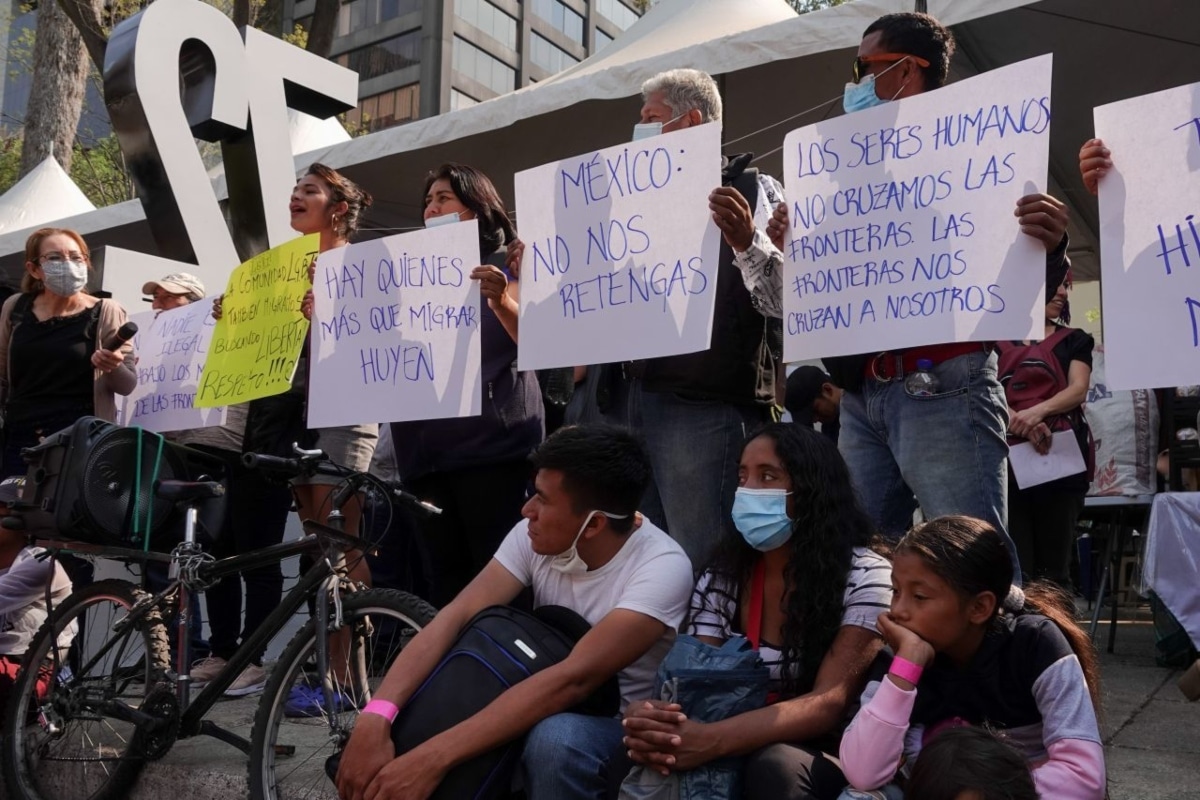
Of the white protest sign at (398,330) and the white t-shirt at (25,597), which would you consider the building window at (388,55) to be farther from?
the white protest sign at (398,330)

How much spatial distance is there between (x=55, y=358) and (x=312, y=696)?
7.29ft

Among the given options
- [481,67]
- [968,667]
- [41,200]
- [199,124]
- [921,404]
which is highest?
[481,67]

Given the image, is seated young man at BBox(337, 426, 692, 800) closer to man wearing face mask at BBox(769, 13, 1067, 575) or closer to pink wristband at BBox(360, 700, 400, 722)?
pink wristband at BBox(360, 700, 400, 722)

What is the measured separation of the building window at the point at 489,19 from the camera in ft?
161

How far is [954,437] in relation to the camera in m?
2.68

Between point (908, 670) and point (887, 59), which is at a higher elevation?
point (887, 59)

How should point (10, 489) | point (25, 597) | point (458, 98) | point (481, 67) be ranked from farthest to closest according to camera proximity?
1. point (481, 67)
2. point (458, 98)
3. point (25, 597)
4. point (10, 489)

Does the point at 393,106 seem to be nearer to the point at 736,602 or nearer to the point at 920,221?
the point at 920,221

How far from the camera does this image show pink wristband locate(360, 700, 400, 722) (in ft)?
8.80

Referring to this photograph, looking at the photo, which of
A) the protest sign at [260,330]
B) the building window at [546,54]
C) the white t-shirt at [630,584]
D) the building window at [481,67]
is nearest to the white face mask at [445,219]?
the protest sign at [260,330]

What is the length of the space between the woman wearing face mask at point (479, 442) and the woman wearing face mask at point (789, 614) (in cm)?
102

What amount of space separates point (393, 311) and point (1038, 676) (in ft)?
7.26

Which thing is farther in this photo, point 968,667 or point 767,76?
point 767,76

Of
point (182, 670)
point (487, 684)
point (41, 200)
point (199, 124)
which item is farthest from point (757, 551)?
point (41, 200)
